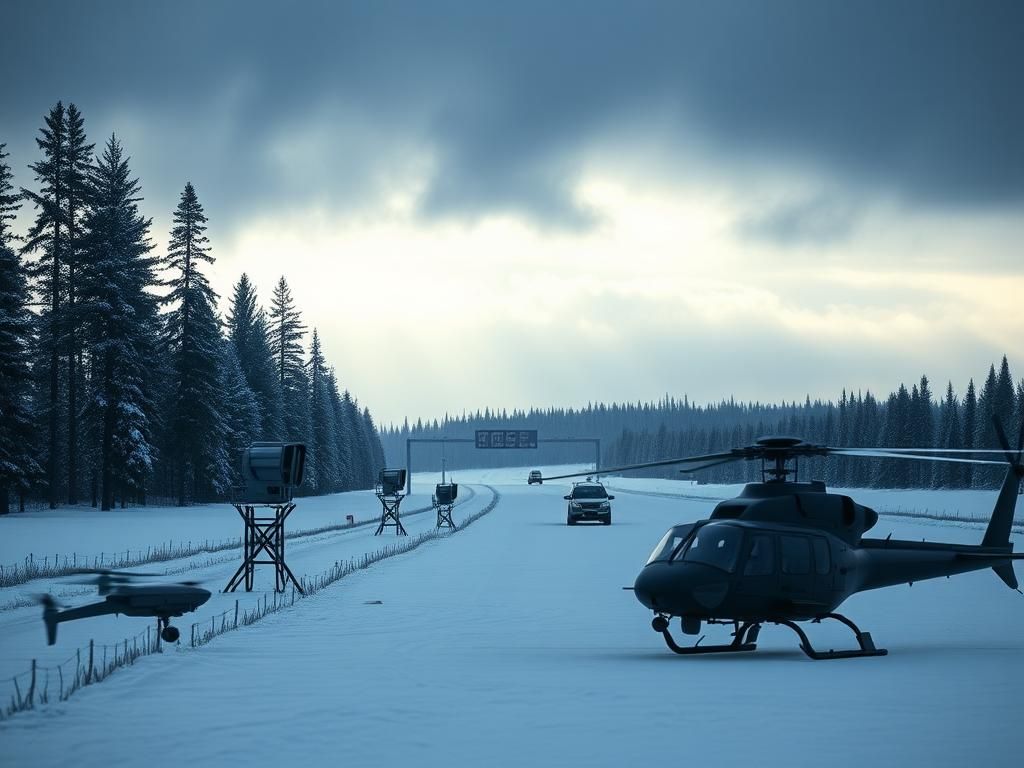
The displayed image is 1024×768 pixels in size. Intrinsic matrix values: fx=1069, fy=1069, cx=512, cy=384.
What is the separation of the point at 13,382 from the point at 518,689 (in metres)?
54.7

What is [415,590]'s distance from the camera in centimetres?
2533

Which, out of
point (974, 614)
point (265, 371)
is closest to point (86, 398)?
point (265, 371)

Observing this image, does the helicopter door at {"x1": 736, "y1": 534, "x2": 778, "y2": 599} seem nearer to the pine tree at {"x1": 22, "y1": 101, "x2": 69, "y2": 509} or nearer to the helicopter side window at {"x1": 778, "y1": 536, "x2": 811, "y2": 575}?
the helicopter side window at {"x1": 778, "y1": 536, "x2": 811, "y2": 575}

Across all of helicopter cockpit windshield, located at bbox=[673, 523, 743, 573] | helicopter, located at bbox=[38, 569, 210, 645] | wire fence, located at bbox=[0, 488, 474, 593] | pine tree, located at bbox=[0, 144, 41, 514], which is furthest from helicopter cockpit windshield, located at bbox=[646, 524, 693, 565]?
pine tree, located at bbox=[0, 144, 41, 514]

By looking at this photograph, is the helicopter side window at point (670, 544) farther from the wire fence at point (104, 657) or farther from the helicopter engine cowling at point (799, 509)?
the wire fence at point (104, 657)

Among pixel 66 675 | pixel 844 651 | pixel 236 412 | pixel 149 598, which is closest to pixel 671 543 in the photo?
pixel 844 651

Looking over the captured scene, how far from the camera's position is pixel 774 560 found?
15.0m

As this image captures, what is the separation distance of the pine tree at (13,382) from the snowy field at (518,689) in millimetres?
37603

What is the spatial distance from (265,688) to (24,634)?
7.79 metres

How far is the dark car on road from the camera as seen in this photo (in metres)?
55.3

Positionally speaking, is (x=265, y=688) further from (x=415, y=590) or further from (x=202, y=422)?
(x=202, y=422)

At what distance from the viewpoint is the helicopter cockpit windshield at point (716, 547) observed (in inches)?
583

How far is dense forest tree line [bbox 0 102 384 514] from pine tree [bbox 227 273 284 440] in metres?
8.03

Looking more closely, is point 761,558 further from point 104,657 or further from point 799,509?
point 104,657
